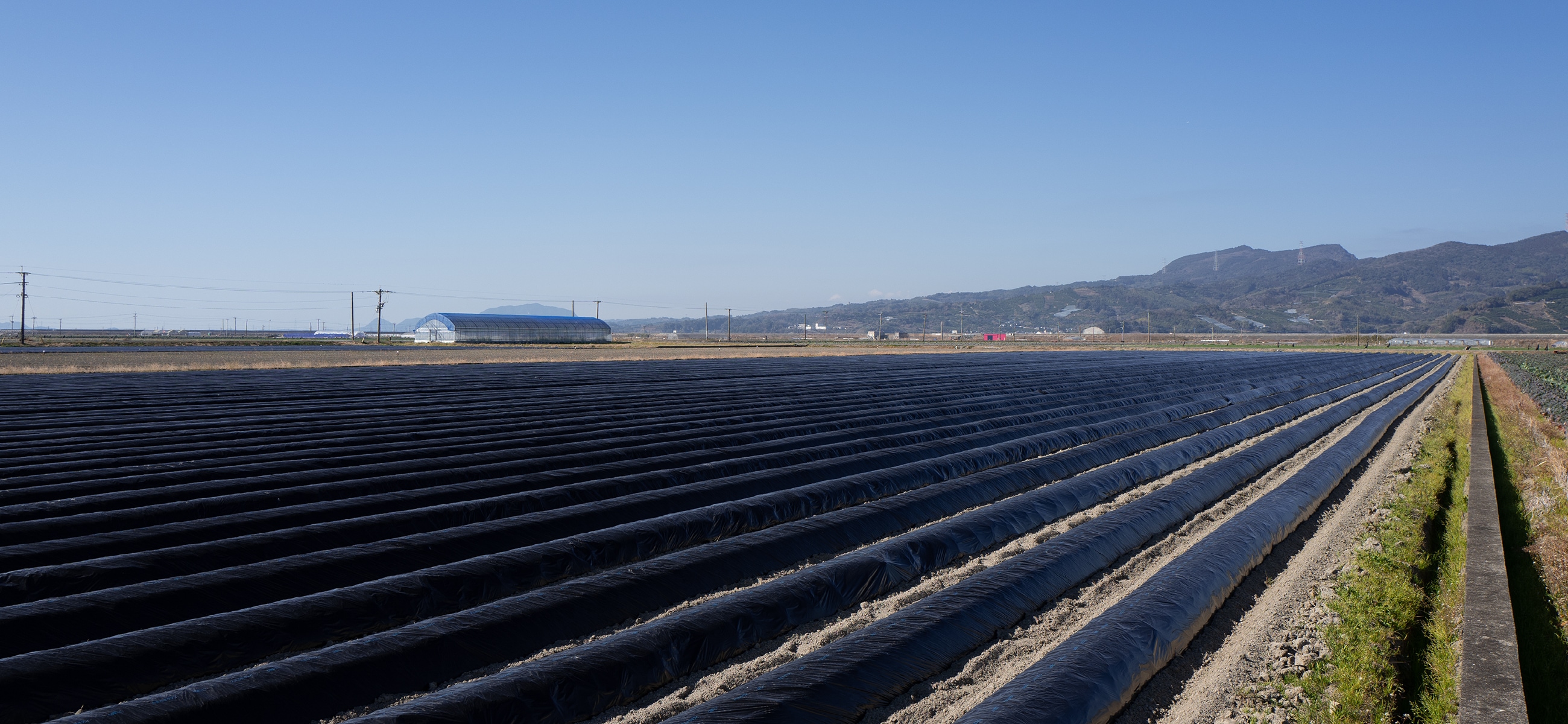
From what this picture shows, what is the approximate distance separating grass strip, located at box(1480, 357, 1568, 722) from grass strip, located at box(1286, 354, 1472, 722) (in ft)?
1.17

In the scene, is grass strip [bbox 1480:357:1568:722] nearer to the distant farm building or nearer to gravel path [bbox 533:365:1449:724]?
gravel path [bbox 533:365:1449:724]

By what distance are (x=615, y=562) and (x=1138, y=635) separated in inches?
130

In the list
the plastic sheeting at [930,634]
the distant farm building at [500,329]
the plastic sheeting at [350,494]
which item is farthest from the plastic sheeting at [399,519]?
the distant farm building at [500,329]

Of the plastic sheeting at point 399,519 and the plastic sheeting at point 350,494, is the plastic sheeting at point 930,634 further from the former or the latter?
the plastic sheeting at point 350,494

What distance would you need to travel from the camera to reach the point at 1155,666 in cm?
429

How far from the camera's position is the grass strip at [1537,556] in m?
4.54

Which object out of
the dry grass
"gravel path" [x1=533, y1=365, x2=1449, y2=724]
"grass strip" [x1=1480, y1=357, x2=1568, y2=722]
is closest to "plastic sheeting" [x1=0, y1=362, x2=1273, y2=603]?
"gravel path" [x1=533, y1=365, x2=1449, y2=724]

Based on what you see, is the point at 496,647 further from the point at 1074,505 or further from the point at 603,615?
the point at 1074,505

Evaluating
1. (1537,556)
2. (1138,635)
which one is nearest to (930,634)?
(1138,635)

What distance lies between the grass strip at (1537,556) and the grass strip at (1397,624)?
355mm

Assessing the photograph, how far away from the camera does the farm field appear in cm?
373

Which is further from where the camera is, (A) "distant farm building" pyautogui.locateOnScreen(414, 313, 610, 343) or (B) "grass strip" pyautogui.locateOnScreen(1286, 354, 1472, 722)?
(A) "distant farm building" pyautogui.locateOnScreen(414, 313, 610, 343)

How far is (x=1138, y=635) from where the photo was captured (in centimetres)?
434

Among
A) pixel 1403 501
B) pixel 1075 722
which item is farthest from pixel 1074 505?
pixel 1075 722
